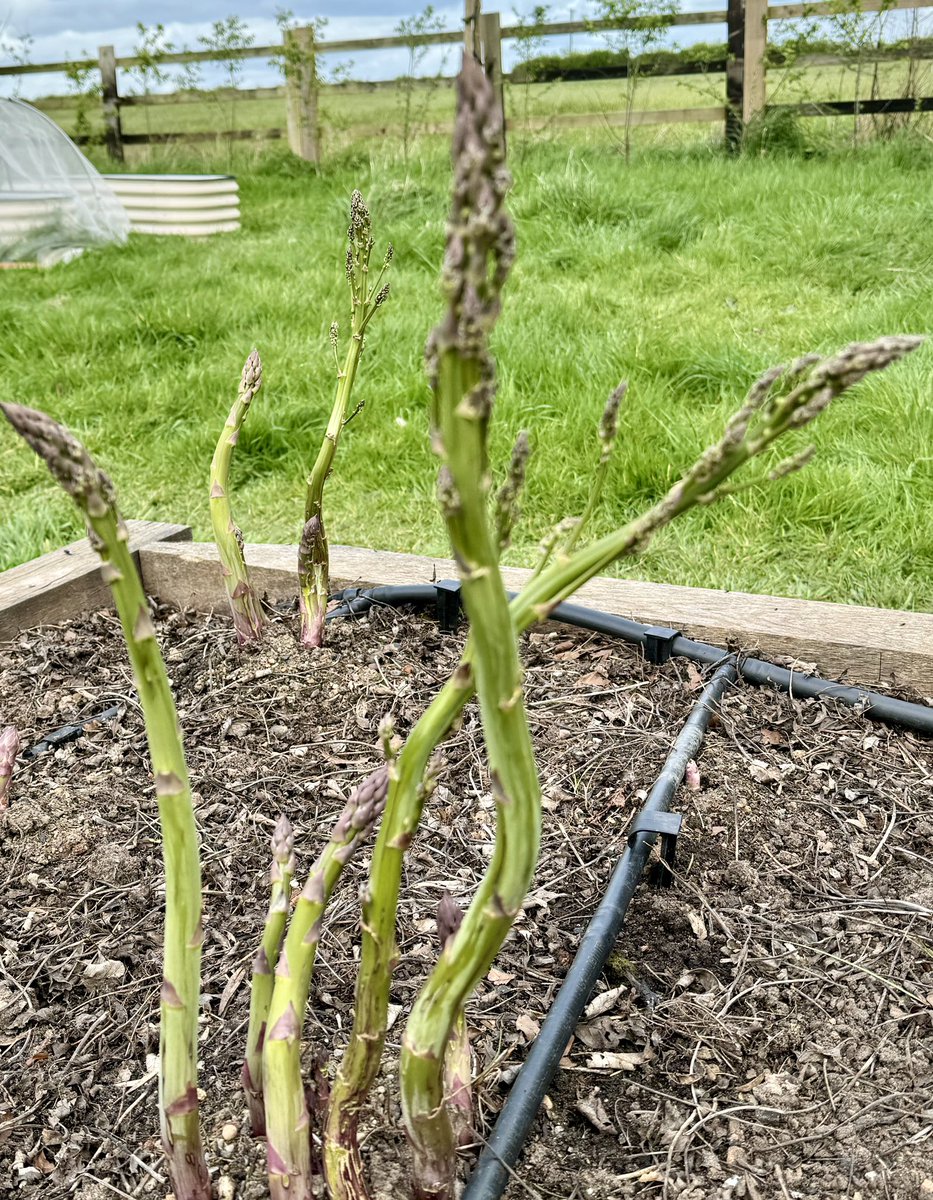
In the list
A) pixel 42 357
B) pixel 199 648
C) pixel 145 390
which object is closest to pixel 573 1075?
pixel 199 648

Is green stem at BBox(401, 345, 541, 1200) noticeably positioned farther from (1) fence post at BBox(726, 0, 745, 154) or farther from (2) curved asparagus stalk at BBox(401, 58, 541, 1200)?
(1) fence post at BBox(726, 0, 745, 154)

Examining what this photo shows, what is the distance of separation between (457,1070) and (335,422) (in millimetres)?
1173

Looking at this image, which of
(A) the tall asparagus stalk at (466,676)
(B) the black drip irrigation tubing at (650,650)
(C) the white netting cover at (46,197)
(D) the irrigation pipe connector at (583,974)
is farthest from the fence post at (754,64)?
(A) the tall asparagus stalk at (466,676)

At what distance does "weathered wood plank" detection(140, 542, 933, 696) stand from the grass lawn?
1.53 feet

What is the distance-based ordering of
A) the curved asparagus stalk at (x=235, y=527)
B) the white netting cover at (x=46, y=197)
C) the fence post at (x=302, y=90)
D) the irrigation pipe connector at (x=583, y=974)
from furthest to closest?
the fence post at (x=302, y=90) < the white netting cover at (x=46, y=197) < the curved asparagus stalk at (x=235, y=527) < the irrigation pipe connector at (x=583, y=974)

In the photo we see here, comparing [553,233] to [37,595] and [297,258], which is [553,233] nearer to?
[297,258]

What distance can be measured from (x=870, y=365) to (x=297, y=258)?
5432mm

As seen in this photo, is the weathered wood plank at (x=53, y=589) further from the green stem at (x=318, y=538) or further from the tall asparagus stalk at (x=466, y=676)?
the tall asparagus stalk at (x=466, y=676)

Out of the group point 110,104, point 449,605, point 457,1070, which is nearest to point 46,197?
point 110,104

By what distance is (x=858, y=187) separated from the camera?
18.7 ft

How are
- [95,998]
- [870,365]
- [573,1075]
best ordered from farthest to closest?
1. [95,998]
2. [573,1075]
3. [870,365]

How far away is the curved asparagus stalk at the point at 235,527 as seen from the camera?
185 cm

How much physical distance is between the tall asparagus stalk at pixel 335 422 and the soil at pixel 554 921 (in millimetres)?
90

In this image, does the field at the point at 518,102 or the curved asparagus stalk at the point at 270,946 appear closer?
the curved asparagus stalk at the point at 270,946
